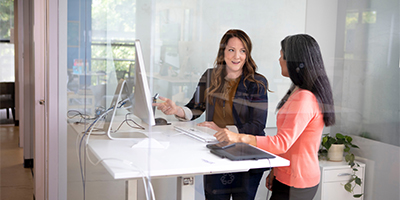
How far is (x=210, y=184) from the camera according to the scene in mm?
1216

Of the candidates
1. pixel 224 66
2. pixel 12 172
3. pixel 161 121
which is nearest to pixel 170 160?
pixel 161 121

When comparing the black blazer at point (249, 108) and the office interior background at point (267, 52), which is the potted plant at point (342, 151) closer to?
the office interior background at point (267, 52)

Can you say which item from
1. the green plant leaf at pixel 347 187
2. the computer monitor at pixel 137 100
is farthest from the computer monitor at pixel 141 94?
the green plant leaf at pixel 347 187

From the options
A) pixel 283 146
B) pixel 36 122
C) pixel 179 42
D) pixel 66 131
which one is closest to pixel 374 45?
pixel 283 146

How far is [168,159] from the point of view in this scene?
3.63ft

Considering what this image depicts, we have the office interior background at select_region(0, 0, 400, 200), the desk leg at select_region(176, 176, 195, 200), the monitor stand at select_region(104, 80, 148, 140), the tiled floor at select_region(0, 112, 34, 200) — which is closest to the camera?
the office interior background at select_region(0, 0, 400, 200)

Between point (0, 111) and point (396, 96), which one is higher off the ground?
point (396, 96)

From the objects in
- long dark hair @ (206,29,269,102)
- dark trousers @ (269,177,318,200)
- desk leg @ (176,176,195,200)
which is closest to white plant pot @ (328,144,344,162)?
dark trousers @ (269,177,318,200)

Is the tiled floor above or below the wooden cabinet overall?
below

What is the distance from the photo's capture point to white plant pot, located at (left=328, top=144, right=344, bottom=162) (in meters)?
1.20

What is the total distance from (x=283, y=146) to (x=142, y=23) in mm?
593

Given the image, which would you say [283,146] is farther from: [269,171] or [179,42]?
[179,42]

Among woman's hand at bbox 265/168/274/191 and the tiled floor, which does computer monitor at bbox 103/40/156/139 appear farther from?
the tiled floor

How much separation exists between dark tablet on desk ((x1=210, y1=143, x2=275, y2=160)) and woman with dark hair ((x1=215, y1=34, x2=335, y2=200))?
0.02m
